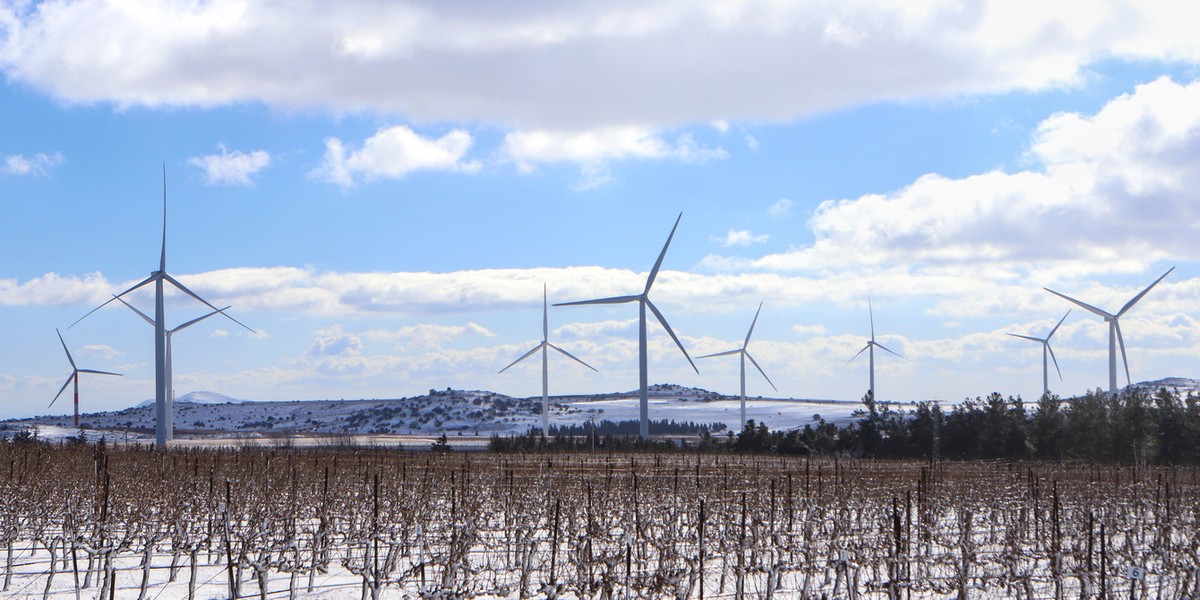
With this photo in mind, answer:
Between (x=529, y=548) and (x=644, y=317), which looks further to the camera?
(x=644, y=317)

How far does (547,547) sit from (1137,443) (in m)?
51.5

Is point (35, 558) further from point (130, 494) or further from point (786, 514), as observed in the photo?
point (786, 514)

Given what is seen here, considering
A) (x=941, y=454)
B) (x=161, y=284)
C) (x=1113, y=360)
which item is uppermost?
(x=161, y=284)

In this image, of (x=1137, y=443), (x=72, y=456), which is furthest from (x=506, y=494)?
(x=1137, y=443)

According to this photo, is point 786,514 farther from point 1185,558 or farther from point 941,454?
point 941,454

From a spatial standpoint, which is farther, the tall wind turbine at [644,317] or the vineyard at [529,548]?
the tall wind turbine at [644,317]

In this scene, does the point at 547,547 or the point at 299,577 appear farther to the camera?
the point at 547,547

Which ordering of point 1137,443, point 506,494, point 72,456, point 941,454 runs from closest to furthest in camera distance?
point 506,494, point 72,456, point 1137,443, point 941,454

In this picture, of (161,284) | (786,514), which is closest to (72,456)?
(786,514)

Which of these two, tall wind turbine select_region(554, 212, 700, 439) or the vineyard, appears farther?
tall wind turbine select_region(554, 212, 700, 439)

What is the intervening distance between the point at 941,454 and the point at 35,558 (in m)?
63.1

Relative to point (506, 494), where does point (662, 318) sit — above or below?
above

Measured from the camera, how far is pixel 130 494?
28906 mm

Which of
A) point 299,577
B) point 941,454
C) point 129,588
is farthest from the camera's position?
point 941,454
